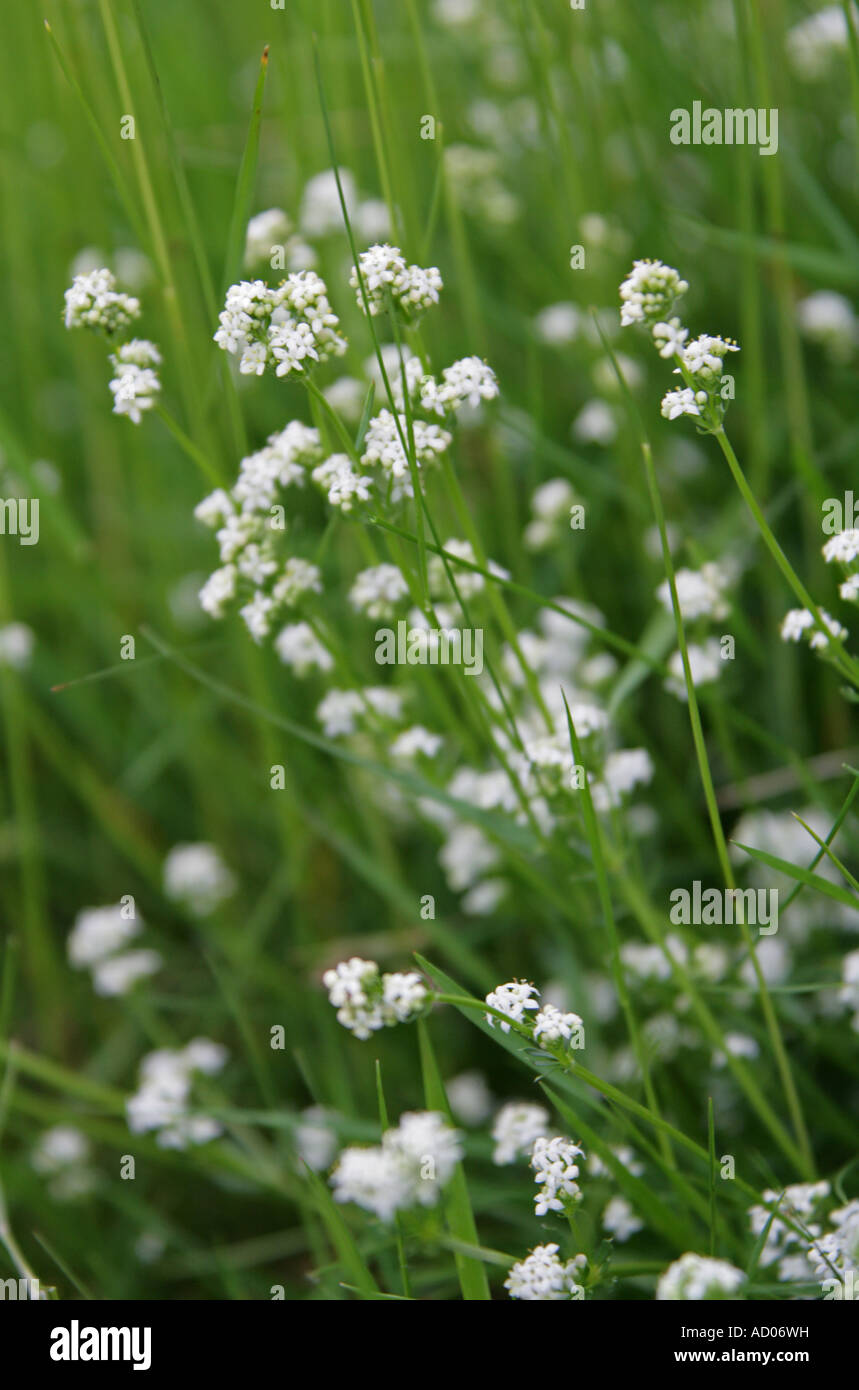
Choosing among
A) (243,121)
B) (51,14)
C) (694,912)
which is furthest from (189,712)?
(243,121)

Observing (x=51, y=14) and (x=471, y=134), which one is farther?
(x=471, y=134)

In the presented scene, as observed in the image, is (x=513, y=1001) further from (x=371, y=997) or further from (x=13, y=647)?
(x=13, y=647)

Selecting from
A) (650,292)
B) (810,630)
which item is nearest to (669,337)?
(650,292)

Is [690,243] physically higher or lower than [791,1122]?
higher

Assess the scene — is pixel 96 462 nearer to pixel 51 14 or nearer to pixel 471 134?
pixel 51 14

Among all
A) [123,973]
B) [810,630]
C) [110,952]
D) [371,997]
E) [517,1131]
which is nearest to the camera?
[371,997]

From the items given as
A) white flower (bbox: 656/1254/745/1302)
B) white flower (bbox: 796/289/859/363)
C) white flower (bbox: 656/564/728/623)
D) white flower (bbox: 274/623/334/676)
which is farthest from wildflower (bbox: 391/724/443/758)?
white flower (bbox: 796/289/859/363)
